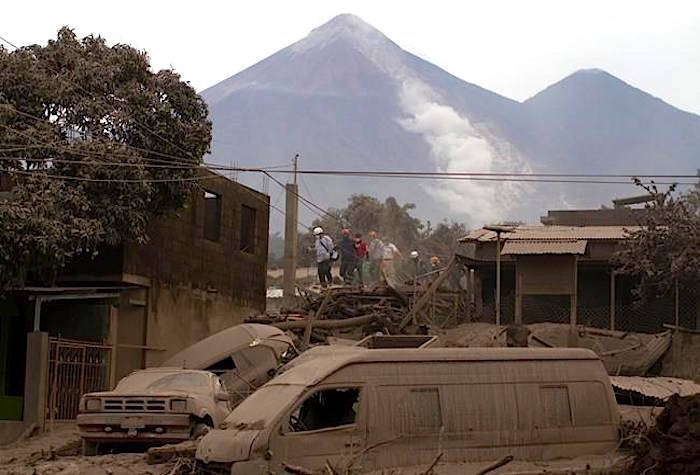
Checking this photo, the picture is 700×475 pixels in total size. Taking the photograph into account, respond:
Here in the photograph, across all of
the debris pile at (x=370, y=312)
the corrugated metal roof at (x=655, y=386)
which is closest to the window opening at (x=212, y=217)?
the debris pile at (x=370, y=312)

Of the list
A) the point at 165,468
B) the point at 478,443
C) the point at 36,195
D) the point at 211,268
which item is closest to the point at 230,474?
the point at 165,468

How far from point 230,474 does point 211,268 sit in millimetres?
17581

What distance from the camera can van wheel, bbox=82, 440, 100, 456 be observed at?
15.7 meters

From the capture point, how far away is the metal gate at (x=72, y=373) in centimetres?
→ 2081

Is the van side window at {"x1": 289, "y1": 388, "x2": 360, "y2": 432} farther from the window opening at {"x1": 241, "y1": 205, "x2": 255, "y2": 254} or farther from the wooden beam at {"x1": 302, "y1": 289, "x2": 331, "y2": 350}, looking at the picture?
the window opening at {"x1": 241, "y1": 205, "x2": 255, "y2": 254}

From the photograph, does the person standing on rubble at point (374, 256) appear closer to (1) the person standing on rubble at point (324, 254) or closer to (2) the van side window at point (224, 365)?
(1) the person standing on rubble at point (324, 254)

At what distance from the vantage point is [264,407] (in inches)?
456

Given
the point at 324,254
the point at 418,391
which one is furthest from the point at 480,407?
the point at 324,254

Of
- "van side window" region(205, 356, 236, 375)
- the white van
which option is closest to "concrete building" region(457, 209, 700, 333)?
"van side window" region(205, 356, 236, 375)

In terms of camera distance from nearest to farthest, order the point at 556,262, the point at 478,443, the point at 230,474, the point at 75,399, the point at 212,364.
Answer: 1. the point at 230,474
2. the point at 478,443
3. the point at 212,364
4. the point at 75,399
5. the point at 556,262

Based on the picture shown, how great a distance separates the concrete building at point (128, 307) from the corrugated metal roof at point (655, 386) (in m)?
10.7

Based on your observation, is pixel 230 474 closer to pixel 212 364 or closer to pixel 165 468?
pixel 165 468

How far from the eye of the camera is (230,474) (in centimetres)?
1105

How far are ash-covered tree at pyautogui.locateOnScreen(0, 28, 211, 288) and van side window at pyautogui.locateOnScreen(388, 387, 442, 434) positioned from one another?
10.1m
